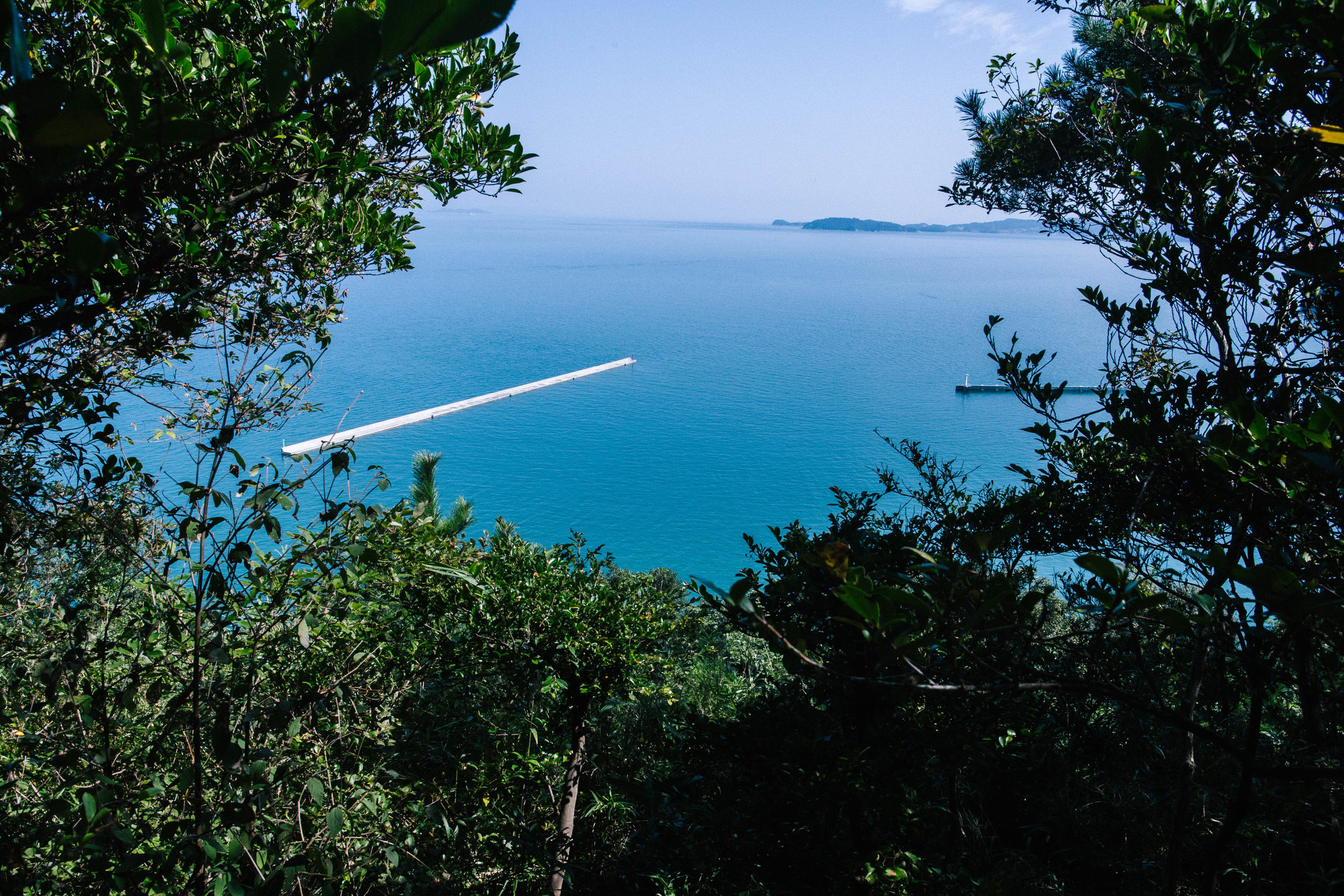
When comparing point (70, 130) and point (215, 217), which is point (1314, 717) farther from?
point (215, 217)

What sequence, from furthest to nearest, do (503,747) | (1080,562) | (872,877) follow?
1. (503,747)
2. (872,877)
3. (1080,562)

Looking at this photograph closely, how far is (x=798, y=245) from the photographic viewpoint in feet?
424

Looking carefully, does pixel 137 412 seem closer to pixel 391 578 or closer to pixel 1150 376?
pixel 391 578

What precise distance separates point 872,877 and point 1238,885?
1773 millimetres

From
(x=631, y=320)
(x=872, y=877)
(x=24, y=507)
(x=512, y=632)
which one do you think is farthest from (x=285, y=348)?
(x=631, y=320)

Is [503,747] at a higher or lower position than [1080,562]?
lower

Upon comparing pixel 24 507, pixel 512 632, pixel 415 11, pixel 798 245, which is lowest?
pixel 512 632

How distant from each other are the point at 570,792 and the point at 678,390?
28738mm

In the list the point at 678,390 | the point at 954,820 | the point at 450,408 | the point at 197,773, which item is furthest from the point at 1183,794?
the point at 678,390

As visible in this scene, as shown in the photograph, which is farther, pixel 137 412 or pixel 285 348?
pixel 137 412

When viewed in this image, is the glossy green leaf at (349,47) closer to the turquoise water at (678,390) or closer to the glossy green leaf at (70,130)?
the glossy green leaf at (70,130)

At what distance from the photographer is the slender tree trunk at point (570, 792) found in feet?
12.4

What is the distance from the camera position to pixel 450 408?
27.3 metres

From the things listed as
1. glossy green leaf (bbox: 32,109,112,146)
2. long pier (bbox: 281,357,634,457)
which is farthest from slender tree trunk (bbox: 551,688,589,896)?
long pier (bbox: 281,357,634,457)
